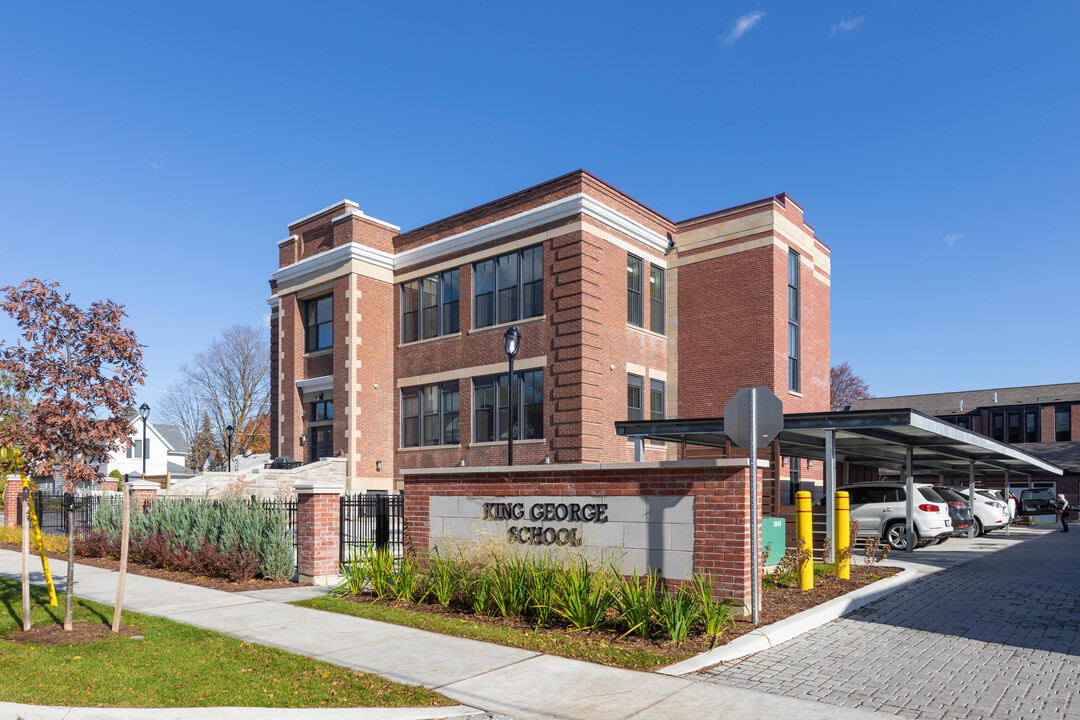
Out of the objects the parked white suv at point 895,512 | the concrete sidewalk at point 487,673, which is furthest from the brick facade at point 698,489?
the parked white suv at point 895,512

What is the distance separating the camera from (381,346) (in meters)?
29.3

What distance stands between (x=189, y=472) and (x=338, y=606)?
70.9m

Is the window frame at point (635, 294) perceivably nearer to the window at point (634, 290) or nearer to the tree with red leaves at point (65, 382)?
the window at point (634, 290)

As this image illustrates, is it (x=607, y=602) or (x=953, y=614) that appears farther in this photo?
(x=953, y=614)

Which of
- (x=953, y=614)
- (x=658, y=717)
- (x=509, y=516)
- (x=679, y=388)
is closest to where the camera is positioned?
(x=658, y=717)

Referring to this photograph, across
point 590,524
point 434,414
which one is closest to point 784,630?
point 590,524

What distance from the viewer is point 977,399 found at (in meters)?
62.8

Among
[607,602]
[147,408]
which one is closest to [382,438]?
[147,408]

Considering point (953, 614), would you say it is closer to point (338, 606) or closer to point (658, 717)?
point (658, 717)

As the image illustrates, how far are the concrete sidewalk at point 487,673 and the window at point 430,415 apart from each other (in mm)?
16122

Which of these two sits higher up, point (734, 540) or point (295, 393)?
point (295, 393)

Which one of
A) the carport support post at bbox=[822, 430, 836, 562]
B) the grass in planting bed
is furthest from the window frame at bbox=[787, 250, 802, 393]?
the grass in planting bed

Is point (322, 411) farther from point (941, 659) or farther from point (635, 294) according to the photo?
point (941, 659)

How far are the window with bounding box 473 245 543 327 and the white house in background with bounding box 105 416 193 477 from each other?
163ft
